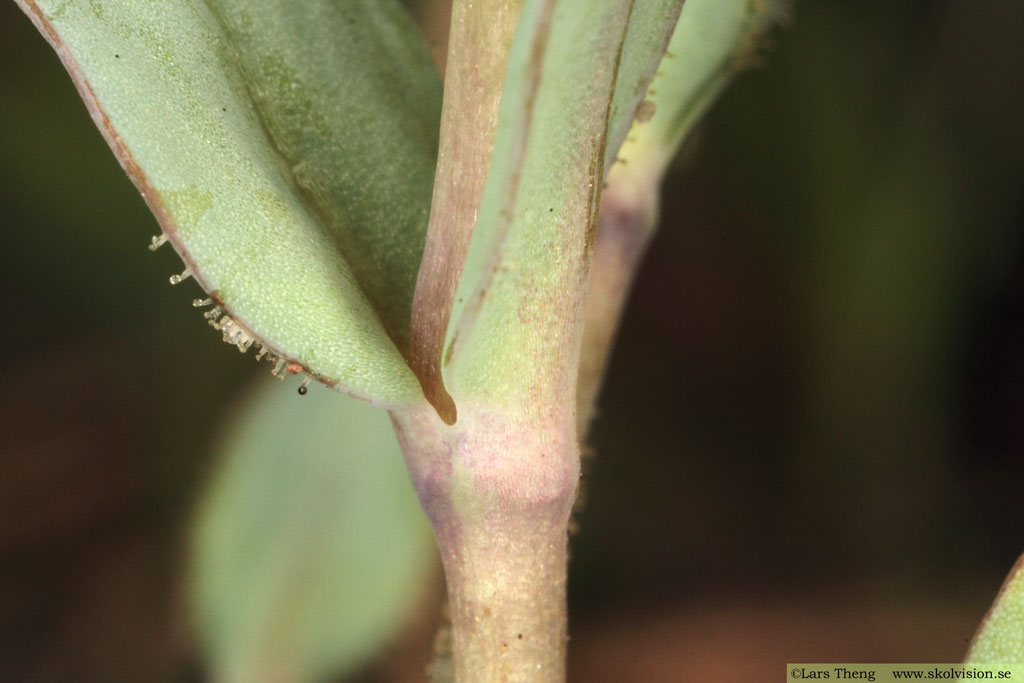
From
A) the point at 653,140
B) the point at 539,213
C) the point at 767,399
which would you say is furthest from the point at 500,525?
the point at 767,399

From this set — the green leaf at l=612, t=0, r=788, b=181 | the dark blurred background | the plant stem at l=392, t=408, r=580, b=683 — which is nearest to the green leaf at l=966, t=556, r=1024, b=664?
the plant stem at l=392, t=408, r=580, b=683

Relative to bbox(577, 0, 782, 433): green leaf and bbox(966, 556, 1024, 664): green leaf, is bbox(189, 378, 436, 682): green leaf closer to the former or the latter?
bbox(577, 0, 782, 433): green leaf

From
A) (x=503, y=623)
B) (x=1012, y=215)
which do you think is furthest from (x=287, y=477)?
(x=1012, y=215)

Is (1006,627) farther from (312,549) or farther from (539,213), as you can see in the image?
(312,549)

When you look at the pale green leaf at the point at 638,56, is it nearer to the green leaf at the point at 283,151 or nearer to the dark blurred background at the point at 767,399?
the green leaf at the point at 283,151

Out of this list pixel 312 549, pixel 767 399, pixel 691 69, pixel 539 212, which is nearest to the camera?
pixel 539 212

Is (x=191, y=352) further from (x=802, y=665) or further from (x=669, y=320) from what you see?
(x=802, y=665)
